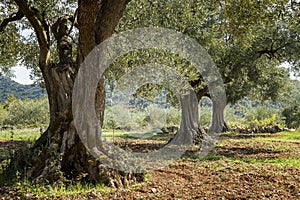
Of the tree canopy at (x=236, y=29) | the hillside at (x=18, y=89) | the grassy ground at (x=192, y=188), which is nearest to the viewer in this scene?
the grassy ground at (x=192, y=188)

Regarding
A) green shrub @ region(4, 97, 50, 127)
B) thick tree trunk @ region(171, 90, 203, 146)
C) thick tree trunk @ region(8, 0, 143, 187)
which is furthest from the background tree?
green shrub @ region(4, 97, 50, 127)

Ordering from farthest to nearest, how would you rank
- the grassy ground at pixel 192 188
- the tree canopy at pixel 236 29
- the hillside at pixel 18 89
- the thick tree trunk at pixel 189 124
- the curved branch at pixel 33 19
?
the hillside at pixel 18 89 < the thick tree trunk at pixel 189 124 < the curved branch at pixel 33 19 < the tree canopy at pixel 236 29 < the grassy ground at pixel 192 188

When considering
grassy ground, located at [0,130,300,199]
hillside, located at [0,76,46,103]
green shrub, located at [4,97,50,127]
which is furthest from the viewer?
hillside, located at [0,76,46,103]

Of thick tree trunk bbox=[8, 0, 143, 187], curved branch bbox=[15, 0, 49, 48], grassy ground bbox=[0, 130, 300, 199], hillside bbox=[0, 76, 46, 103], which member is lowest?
grassy ground bbox=[0, 130, 300, 199]

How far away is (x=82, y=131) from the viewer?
22.0 feet

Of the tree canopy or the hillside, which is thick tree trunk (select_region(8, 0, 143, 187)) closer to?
the tree canopy

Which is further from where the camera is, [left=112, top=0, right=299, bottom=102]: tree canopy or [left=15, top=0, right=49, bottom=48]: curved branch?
[left=15, top=0, right=49, bottom=48]: curved branch

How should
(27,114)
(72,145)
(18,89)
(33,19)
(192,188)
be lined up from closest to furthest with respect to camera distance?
1. (192,188)
2. (72,145)
3. (33,19)
4. (27,114)
5. (18,89)

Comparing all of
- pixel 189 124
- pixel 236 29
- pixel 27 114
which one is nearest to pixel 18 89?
pixel 27 114

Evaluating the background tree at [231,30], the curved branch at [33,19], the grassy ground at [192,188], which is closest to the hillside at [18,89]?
the background tree at [231,30]

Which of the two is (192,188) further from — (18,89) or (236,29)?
(18,89)

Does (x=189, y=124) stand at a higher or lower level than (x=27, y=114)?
lower

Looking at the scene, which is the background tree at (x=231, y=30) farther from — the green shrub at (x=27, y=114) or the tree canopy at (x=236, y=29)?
the green shrub at (x=27, y=114)

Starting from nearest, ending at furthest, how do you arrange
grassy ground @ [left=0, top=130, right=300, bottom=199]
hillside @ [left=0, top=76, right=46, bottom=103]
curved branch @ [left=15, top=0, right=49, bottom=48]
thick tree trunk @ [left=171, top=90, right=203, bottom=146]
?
grassy ground @ [left=0, top=130, right=300, bottom=199]
curved branch @ [left=15, top=0, right=49, bottom=48]
thick tree trunk @ [left=171, top=90, right=203, bottom=146]
hillside @ [left=0, top=76, right=46, bottom=103]
